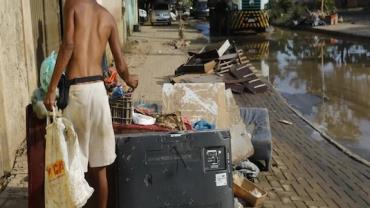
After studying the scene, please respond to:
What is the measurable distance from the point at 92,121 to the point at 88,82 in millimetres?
275

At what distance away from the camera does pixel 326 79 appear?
53.8 feet

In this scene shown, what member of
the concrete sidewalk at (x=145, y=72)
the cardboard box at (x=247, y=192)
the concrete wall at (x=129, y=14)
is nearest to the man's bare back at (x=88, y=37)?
the concrete sidewalk at (x=145, y=72)

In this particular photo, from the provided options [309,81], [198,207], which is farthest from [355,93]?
[198,207]

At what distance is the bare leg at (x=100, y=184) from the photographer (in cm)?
406

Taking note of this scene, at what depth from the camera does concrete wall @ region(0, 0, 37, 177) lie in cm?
587

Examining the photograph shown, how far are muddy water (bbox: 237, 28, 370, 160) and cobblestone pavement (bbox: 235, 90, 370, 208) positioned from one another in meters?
0.95

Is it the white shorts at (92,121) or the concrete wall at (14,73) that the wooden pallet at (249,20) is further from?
the white shorts at (92,121)

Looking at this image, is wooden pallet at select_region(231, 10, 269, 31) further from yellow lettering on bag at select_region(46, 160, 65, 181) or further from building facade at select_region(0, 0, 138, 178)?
yellow lettering on bag at select_region(46, 160, 65, 181)

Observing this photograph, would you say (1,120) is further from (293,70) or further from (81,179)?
(293,70)

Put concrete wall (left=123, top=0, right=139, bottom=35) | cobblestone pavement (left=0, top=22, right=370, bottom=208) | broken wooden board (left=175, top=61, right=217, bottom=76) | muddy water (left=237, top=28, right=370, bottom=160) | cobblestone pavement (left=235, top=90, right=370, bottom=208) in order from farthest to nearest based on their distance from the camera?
concrete wall (left=123, top=0, right=139, bottom=35) → broken wooden board (left=175, top=61, right=217, bottom=76) → muddy water (left=237, top=28, right=370, bottom=160) → cobblestone pavement (left=235, top=90, right=370, bottom=208) → cobblestone pavement (left=0, top=22, right=370, bottom=208)

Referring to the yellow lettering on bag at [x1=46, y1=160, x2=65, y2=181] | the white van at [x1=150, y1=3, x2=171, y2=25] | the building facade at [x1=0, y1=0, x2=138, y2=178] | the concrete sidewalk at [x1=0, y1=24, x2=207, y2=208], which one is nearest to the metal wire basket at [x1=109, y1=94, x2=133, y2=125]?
the yellow lettering on bag at [x1=46, y1=160, x2=65, y2=181]

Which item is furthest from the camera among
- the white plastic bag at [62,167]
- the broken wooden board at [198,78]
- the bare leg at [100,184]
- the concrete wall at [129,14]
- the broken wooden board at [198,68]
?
the concrete wall at [129,14]

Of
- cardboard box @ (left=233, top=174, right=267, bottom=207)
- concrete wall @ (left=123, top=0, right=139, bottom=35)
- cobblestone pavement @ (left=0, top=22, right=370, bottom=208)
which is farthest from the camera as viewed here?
concrete wall @ (left=123, top=0, right=139, bottom=35)

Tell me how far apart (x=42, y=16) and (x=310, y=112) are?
6.37 metres
